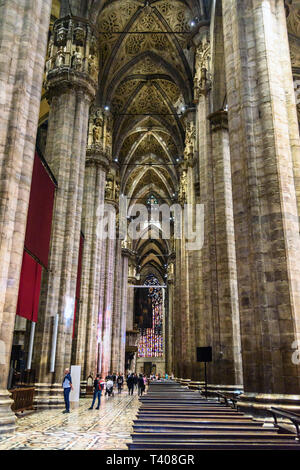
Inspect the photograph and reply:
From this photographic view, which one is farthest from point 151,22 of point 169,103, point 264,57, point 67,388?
point 67,388

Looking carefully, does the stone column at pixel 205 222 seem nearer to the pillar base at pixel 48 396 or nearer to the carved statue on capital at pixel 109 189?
the pillar base at pixel 48 396

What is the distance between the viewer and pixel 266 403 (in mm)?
6621

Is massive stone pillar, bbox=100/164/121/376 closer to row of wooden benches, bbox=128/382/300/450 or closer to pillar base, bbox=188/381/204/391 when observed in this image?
pillar base, bbox=188/381/204/391

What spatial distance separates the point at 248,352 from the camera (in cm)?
741

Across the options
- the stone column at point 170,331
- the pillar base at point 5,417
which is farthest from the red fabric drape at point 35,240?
the stone column at point 170,331

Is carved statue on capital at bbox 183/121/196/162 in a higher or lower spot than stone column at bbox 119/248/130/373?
higher

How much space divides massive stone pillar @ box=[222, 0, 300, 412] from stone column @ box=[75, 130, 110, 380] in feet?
35.9

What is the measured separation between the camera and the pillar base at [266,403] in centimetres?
630

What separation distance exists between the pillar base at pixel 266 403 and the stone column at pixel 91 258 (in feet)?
35.6

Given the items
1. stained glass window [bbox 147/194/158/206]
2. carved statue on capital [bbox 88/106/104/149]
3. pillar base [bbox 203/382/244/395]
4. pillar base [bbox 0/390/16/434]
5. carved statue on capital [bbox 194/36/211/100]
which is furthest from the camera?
stained glass window [bbox 147/194/158/206]

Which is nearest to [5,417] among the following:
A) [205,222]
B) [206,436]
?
[206,436]

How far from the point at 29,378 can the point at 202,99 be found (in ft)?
41.4

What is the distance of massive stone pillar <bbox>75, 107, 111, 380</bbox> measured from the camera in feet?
56.6

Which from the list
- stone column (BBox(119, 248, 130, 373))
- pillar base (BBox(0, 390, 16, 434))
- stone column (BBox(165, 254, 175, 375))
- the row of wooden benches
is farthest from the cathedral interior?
stone column (BBox(165, 254, 175, 375))
